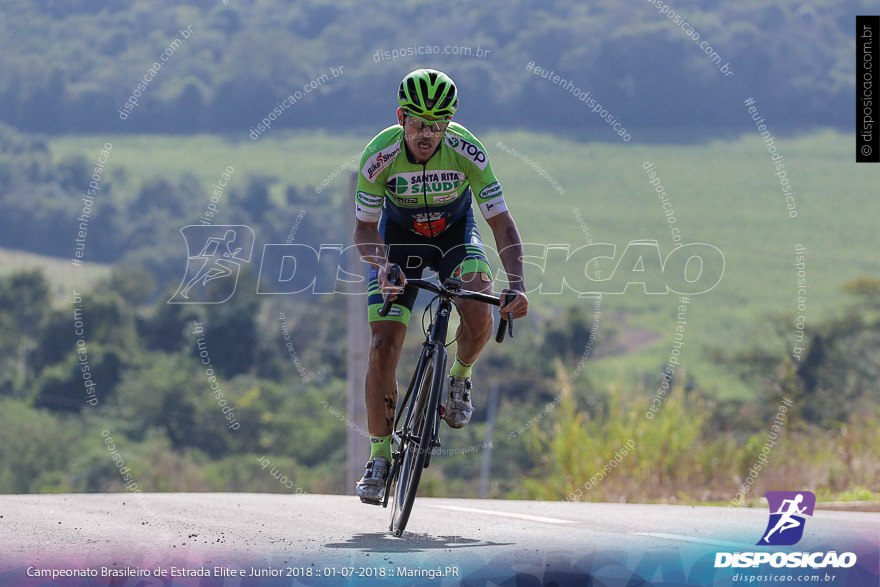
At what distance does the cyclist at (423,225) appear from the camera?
5969 mm

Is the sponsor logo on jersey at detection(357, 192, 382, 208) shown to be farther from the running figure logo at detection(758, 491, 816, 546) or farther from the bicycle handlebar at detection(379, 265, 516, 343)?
the running figure logo at detection(758, 491, 816, 546)

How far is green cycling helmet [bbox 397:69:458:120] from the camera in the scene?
584 cm

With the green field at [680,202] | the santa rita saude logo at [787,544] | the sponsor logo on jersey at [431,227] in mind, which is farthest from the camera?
the green field at [680,202]

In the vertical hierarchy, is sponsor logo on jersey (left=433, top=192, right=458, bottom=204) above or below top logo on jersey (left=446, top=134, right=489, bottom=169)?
below

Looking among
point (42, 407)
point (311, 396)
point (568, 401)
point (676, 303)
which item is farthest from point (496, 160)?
point (568, 401)

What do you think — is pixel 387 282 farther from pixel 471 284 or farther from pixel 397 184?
pixel 397 184

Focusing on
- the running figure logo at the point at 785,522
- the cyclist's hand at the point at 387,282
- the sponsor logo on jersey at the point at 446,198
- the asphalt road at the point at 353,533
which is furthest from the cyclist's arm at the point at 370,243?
Answer: the running figure logo at the point at 785,522

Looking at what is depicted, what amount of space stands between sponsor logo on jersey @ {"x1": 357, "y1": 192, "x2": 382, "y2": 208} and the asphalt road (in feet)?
5.69

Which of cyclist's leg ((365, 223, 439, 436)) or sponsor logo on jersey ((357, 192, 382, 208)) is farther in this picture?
sponsor logo on jersey ((357, 192, 382, 208))

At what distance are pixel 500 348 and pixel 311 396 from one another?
1189 cm

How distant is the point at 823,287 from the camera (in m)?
76.2

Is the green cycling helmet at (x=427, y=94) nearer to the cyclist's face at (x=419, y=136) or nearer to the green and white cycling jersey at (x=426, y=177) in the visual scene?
the cyclist's face at (x=419, y=136)

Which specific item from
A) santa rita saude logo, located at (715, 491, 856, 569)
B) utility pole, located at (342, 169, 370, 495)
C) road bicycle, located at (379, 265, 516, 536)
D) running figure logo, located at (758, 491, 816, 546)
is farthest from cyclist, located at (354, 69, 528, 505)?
utility pole, located at (342, 169, 370, 495)

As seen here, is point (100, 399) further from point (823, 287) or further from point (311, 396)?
point (823, 287)
